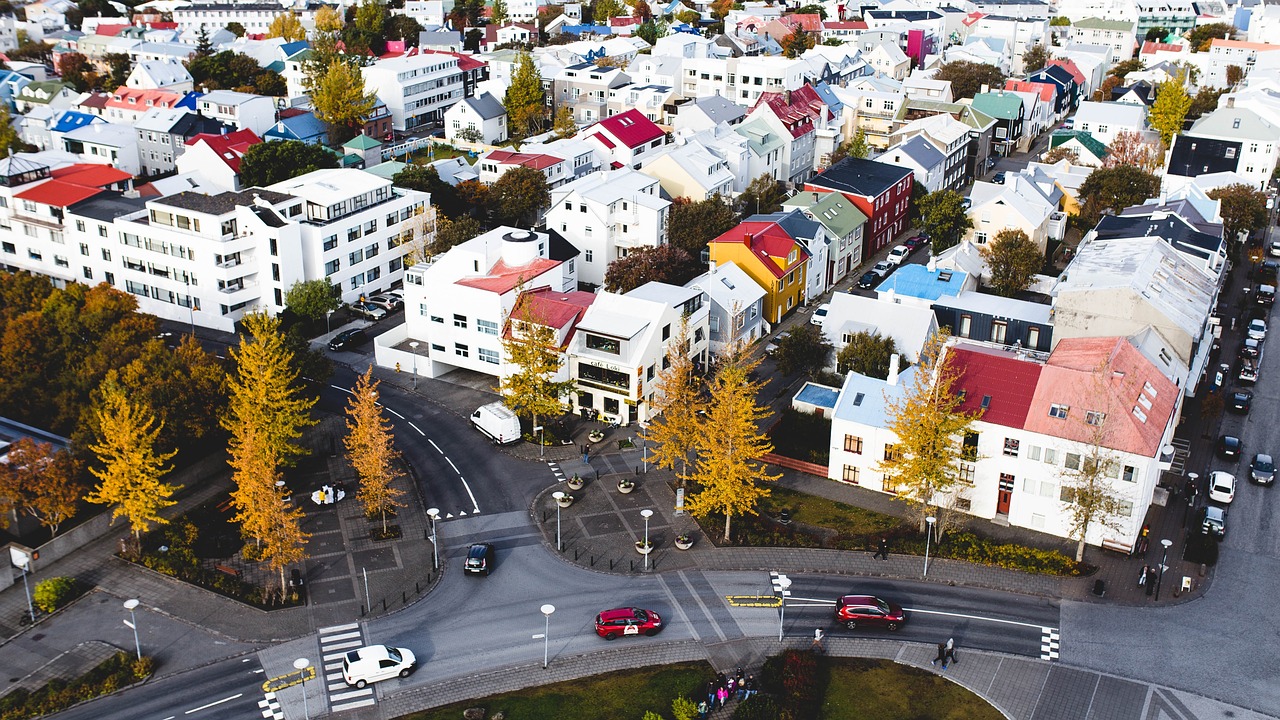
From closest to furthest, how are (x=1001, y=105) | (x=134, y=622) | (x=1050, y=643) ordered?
(x=1050, y=643) → (x=134, y=622) → (x=1001, y=105)

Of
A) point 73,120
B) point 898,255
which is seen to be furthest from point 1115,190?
point 73,120

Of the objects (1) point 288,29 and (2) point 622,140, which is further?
(1) point 288,29

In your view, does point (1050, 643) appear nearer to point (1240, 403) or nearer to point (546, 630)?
point (546, 630)

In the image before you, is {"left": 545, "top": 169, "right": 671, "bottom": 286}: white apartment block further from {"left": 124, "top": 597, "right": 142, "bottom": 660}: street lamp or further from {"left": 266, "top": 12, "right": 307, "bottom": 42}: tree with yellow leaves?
{"left": 266, "top": 12, "right": 307, "bottom": 42}: tree with yellow leaves

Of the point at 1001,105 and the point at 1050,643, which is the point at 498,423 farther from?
the point at 1001,105

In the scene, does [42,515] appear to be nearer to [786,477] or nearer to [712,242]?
[786,477]

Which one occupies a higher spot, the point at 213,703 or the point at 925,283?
the point at 925,283

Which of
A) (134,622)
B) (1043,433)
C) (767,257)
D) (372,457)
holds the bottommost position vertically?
(134,622)

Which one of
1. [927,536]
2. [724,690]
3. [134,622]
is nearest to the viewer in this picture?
[724,690]
